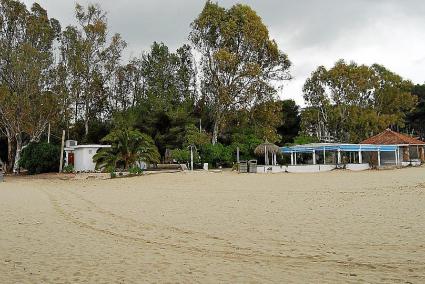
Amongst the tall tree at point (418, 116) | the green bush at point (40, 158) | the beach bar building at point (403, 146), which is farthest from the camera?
the tall tree at point (418, 116)

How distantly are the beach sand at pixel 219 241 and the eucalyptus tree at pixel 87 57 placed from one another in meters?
28.4

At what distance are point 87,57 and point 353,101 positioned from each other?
2910 cm

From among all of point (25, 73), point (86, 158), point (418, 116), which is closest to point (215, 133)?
point (86, 158)

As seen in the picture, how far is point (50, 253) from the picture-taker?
281 inches

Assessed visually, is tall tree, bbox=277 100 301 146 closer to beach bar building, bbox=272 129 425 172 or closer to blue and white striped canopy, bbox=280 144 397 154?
beach bar building, bbox=272 129 425 172

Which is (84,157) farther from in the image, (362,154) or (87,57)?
(362,154)

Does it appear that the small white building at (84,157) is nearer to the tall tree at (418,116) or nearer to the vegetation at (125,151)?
the vegetation at (125,151)

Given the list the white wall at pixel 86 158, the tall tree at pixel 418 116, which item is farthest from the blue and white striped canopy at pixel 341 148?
the tall tree at pixel 418 116

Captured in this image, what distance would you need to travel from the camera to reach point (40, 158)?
37.0 metres

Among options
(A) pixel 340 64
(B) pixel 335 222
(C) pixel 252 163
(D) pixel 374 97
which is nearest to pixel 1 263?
(B) pixel 335 222

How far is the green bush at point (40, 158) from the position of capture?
37.1m

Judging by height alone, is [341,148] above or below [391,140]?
below

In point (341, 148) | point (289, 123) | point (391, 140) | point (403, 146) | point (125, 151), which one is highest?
point (289, 123)

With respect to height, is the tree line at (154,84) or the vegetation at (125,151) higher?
the tree line at (154,84)
